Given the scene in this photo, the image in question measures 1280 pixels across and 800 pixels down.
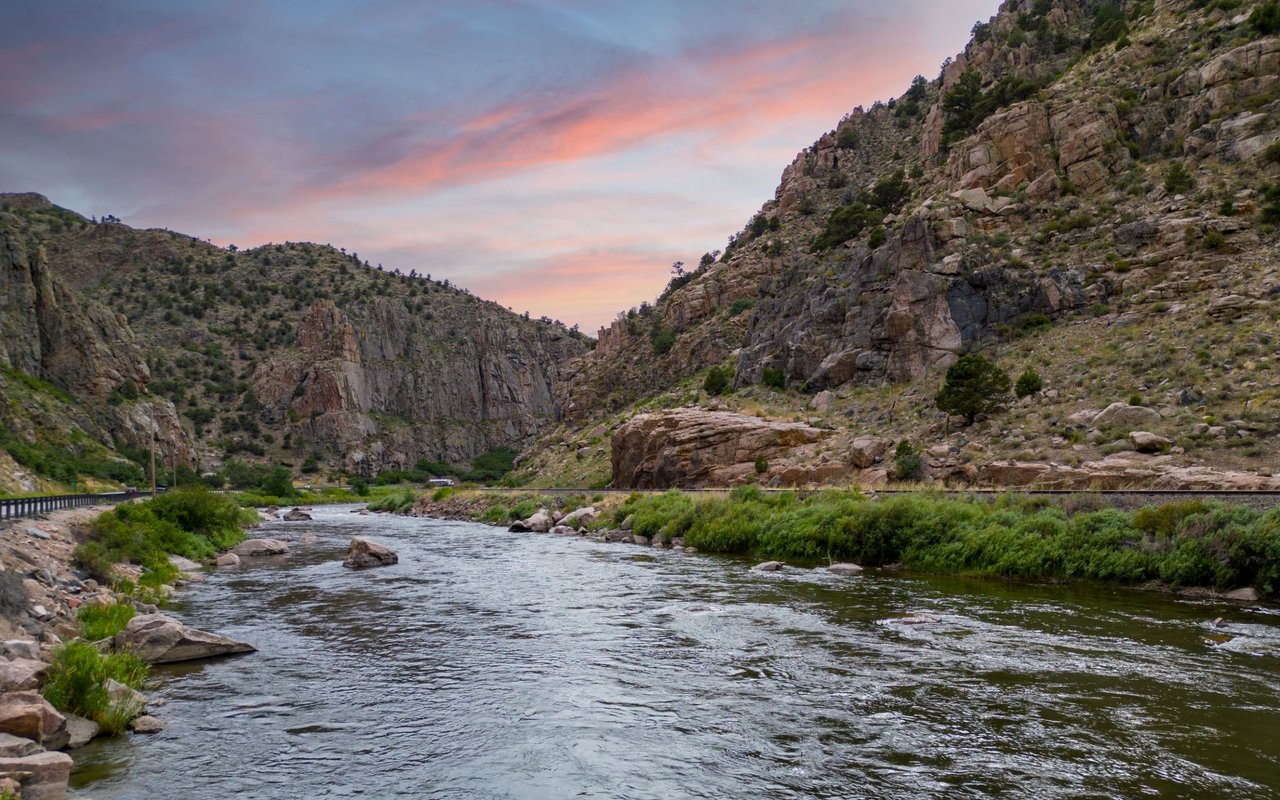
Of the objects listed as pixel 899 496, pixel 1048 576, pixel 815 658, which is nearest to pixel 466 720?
pixel 815 658

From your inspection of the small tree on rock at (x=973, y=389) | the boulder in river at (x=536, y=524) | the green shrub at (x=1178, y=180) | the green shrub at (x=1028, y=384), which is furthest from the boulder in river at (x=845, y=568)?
the green shrub at (x=1178, y=180)

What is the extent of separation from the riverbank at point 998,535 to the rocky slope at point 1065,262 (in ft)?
27.0

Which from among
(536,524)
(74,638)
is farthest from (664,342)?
(74,638)

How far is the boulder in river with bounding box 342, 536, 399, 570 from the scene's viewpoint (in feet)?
90.3

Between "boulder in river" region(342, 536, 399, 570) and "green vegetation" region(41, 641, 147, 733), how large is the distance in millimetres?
17605

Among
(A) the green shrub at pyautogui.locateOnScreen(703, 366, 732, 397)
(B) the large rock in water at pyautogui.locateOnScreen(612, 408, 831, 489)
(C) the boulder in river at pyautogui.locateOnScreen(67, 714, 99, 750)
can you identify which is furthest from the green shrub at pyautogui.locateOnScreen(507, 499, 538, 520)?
(C) the boulder in river at pyautogui.locateOnScreen(67, 714, 99, 750)

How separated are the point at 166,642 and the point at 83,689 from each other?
385 cm

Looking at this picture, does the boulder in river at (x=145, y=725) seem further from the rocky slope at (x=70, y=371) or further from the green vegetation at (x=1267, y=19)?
the rocky slope at (x=70, y=371)

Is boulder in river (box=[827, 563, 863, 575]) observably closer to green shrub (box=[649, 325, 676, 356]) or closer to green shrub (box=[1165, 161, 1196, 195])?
green shrub (box=[1165, 161, 1196, 195])

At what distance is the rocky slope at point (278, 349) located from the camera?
94125mm

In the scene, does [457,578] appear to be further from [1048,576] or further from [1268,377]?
[1268,377]

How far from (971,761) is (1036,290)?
41687mm

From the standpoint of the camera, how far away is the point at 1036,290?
4366 cm

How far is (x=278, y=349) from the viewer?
5620 inches
